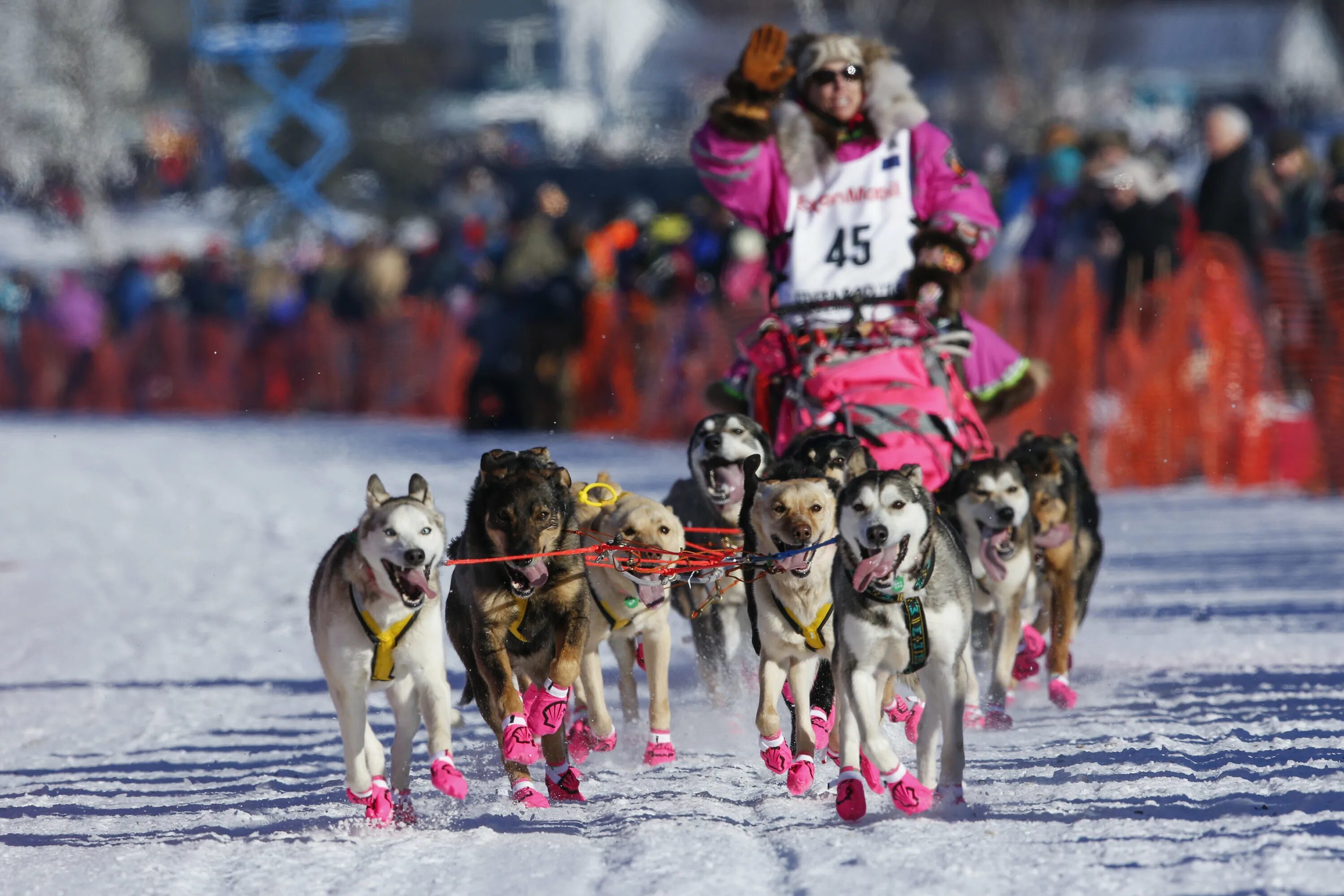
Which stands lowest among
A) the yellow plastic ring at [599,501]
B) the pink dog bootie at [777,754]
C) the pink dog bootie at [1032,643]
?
the pink dog bootie at [777,754]

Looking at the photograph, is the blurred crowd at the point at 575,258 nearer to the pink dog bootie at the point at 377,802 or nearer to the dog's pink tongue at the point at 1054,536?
the dog's pink tongue at the point at 1054,536

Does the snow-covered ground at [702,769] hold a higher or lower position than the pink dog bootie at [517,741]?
lower

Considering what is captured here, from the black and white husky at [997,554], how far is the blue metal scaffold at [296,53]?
31.4 meters

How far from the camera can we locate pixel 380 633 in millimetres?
4266

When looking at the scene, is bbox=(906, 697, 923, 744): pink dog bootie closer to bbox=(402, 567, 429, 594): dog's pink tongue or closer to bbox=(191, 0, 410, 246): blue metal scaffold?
bbox=(402, 567, 429, 594): dog's pink tongue

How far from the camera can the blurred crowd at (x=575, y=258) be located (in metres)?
11.0

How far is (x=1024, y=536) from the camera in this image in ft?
18.0

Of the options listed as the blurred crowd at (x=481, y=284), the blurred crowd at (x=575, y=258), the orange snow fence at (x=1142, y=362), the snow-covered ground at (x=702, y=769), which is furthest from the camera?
the blurred crowd at (x=481, y=284)

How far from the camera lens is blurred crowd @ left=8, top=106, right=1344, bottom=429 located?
1105 centimetres

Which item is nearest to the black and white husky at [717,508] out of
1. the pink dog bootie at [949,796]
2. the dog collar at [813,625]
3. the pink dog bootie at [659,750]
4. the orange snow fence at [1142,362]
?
the dog collar at [813,625]

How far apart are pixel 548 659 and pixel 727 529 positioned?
749mm

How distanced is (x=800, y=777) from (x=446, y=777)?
2.81 ft

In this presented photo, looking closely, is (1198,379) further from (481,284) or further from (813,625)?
(481,284)

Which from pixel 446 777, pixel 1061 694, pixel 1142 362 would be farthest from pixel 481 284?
pixel 446 777
